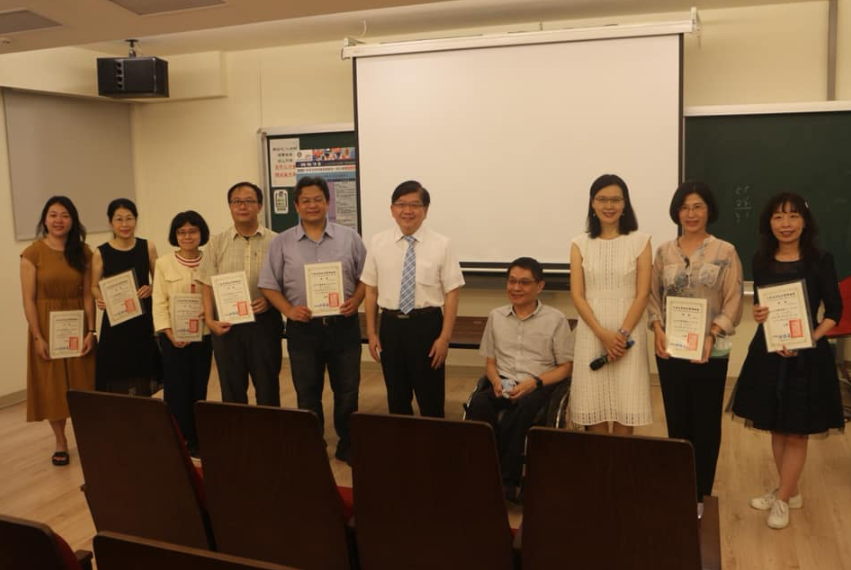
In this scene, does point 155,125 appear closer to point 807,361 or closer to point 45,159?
point 45,159

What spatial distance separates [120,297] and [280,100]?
274 centimetres

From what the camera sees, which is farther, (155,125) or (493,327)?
(155,125)

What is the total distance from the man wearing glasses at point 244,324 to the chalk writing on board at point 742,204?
10.5 ft

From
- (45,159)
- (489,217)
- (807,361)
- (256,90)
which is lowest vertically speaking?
(807,361)

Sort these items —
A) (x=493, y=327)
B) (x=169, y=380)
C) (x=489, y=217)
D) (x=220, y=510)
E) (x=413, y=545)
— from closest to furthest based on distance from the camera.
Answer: (x=413, y=545), (x=220, y=510), (x=493, y=327), (x=169, y=380), (x=489, y=217)

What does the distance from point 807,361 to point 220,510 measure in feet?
7.83

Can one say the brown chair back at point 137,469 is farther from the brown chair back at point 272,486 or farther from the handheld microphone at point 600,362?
the handheld microphone at point 600,362

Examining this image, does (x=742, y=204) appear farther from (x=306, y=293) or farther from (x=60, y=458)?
(x=60, y=458)

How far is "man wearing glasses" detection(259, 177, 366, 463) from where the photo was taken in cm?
369

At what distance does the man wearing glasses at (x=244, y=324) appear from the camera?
383cm

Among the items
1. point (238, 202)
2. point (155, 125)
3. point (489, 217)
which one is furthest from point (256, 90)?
point (238, 202)

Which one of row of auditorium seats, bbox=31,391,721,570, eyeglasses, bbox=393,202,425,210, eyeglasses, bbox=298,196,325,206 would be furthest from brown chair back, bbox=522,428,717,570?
eyeglasses, bbox=298,196,325,206

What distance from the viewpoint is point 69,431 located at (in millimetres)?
4707

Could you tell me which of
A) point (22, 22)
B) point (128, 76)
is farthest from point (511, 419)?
point (128, 76)
